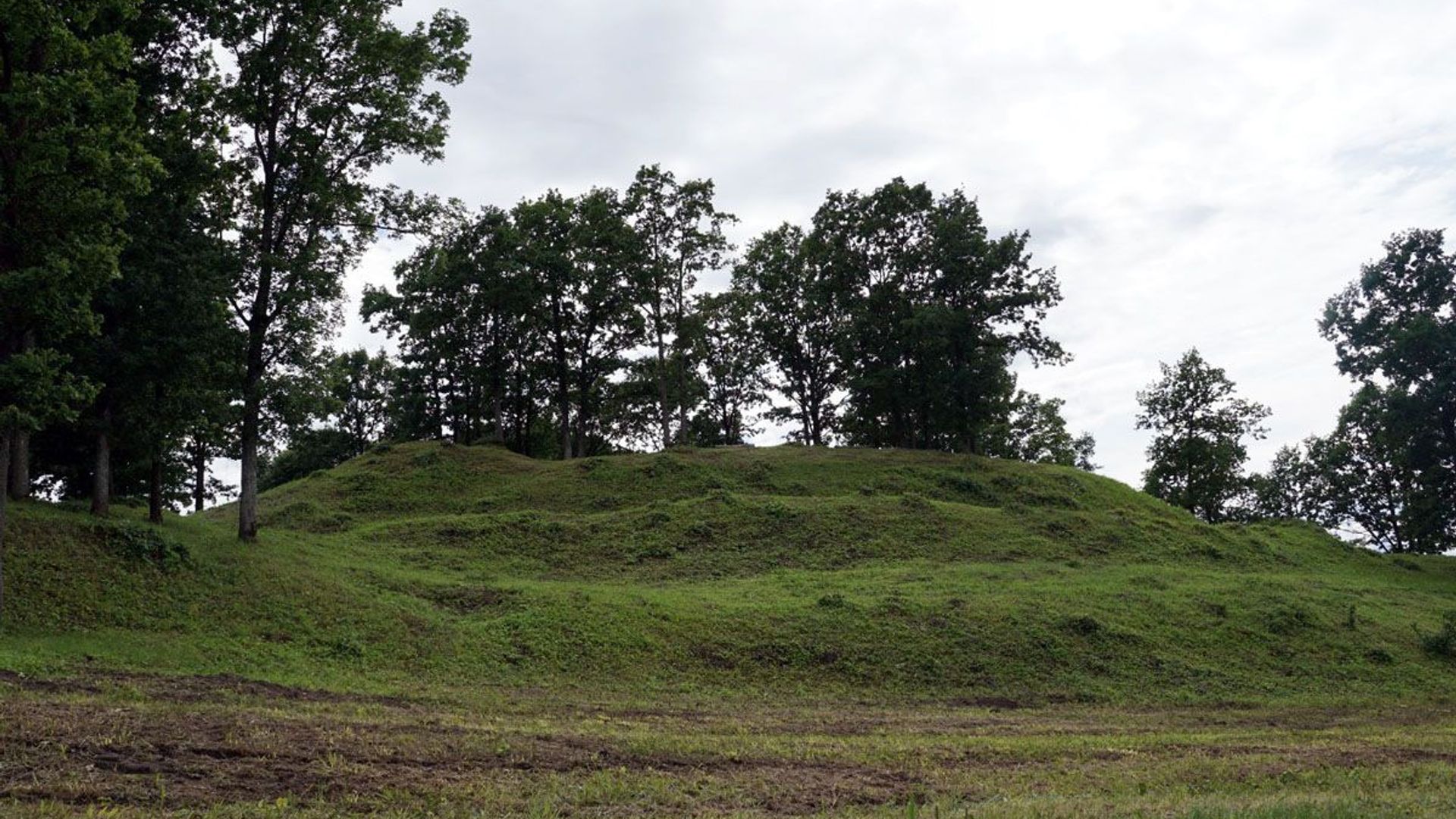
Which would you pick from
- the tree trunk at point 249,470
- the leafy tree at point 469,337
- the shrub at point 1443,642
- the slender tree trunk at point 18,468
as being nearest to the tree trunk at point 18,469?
the slender tree trunk at point 18,468

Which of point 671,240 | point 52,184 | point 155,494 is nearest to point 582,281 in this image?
point 671,240

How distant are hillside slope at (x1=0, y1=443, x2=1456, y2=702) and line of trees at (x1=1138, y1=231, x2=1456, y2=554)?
722cm

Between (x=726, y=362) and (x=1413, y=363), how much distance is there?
1697 inches

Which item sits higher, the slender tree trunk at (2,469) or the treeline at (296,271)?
the treeline at (296,271)

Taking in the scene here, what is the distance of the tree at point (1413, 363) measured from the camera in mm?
45531

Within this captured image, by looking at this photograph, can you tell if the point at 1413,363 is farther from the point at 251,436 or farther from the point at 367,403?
the point at 367,403

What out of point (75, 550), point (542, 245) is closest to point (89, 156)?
point (75, 550)

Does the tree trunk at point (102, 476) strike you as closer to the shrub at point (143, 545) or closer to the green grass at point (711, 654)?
the green grass at point (711, 654)

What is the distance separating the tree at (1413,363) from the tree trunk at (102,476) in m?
54.9

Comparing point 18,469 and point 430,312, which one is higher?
point 430,312

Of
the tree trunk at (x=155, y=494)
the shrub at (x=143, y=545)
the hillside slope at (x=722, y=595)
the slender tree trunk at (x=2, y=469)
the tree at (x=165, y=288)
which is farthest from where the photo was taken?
the tree trunk at (x=155, y=494)

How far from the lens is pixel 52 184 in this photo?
57.5 feet

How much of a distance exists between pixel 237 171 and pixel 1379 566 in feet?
170

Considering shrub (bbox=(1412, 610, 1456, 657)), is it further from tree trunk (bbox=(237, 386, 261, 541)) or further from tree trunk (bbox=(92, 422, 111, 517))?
tree trunk (bbox=(92, 422, 111, 517))
